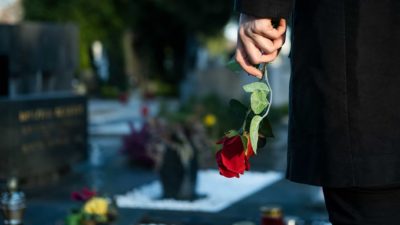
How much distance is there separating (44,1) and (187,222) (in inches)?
1098

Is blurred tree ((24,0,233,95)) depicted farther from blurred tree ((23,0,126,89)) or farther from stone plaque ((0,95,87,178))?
stone plaque ((0,95,87,178))

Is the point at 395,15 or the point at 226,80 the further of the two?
the point at 226,80

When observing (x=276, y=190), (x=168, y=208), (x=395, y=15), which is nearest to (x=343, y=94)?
(x=395, y=15)

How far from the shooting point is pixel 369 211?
5.73ft

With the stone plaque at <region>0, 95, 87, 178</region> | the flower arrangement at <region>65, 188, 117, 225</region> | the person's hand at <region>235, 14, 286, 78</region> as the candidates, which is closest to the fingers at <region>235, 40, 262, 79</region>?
the person's hand at <region>235, 14, 286, 78</region>

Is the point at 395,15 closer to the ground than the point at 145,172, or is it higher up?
higher up

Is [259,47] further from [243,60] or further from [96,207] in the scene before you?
[96,207]

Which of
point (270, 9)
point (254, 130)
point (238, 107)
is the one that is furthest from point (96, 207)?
point (270, 9)

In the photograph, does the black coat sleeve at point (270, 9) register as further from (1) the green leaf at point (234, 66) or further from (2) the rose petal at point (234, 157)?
(2) the rose petal at point (234, 157)

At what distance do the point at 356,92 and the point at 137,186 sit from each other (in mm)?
6827

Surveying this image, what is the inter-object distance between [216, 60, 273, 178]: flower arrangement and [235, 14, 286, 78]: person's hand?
0.10m

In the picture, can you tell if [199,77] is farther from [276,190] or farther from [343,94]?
[343,94]

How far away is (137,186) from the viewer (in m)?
8.41

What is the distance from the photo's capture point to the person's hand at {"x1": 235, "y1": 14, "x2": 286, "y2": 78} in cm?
175
